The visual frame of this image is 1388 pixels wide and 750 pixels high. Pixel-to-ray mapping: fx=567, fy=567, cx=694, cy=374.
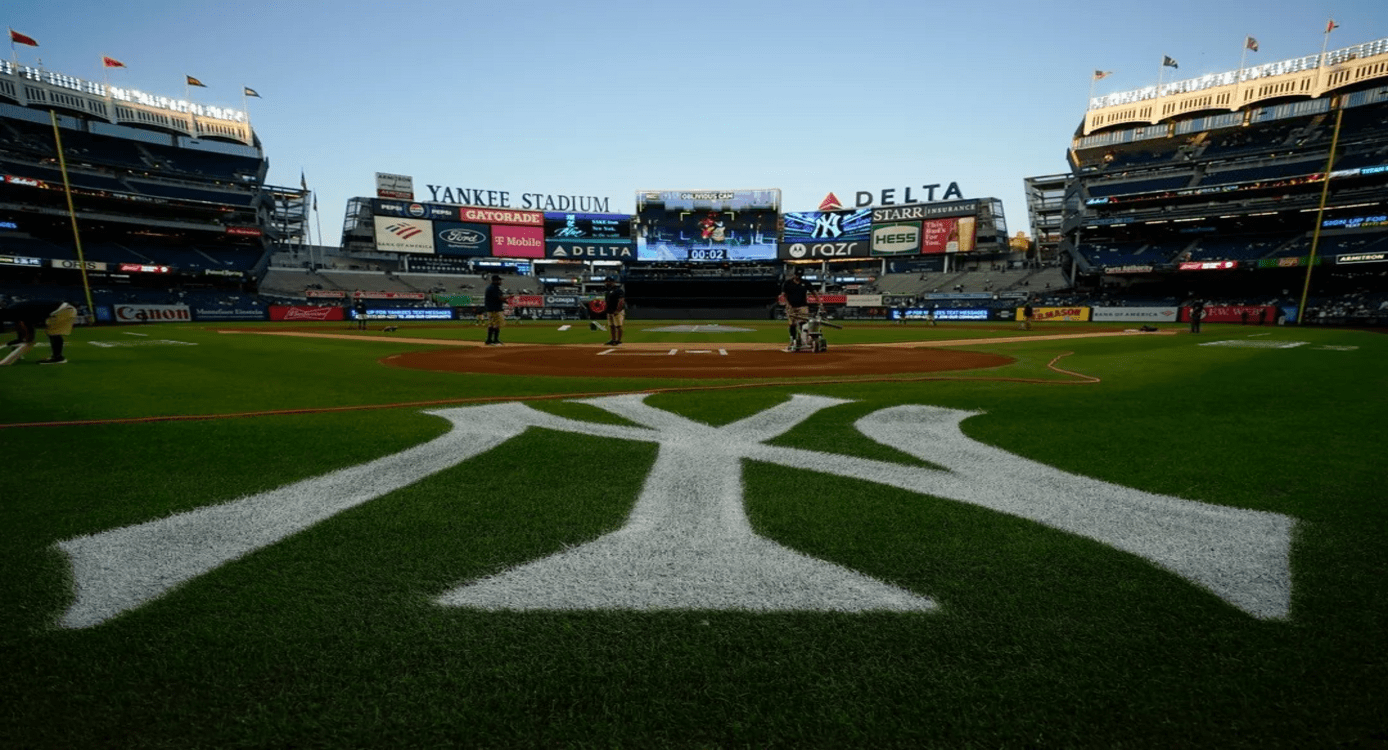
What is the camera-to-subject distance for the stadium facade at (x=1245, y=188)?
1565 inches

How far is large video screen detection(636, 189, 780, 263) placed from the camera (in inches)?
2461

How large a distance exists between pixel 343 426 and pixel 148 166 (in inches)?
2605

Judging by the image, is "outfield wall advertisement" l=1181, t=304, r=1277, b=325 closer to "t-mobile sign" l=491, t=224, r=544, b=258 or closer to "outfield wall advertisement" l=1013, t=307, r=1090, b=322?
"outfield wall advertisement" l=1013, t=307, r=1090, b=322

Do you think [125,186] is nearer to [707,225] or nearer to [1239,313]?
[707,225]

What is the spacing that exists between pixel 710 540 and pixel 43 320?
14005mm

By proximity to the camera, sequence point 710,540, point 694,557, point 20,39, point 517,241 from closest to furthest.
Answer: point 694,557 → point 710,540 → point 20,39 → point 517,241

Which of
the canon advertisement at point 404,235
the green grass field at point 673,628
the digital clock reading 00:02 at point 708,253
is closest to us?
the green grass field at point 673,628

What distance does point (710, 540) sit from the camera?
2.41 metres

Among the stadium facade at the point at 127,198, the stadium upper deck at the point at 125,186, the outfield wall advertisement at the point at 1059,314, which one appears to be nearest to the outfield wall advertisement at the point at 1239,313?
the outfield wall advertisement at the point at 1059,314

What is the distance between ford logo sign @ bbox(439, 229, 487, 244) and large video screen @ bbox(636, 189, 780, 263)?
17.2m

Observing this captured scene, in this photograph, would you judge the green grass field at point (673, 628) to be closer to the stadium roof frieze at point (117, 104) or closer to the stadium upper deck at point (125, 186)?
the stadium upper deck at point (125, 186)

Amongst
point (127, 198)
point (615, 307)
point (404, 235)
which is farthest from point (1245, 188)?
point (127, 198)

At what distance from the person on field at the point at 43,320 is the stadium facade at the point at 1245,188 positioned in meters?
58.1

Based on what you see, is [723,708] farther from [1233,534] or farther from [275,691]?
[1233,534]
